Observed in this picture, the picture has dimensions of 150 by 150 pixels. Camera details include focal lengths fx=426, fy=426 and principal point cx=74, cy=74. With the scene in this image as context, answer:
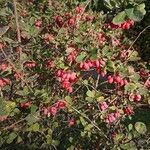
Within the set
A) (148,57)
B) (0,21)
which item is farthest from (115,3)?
(148,57)

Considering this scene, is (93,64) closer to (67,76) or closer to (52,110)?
(67,76)

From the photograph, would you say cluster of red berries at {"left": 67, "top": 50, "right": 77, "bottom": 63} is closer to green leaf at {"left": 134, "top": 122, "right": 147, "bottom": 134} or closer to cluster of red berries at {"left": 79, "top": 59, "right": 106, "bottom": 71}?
cluster of red berries at {"left": 79, "top": 59, "right": 106, "bottom": 71}

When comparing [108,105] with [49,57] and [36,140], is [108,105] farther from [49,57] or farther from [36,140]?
[49,57]

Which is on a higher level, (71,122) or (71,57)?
(71,57)

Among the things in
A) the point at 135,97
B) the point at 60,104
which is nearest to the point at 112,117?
the point at 135,97

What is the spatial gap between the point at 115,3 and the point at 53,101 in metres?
1.28

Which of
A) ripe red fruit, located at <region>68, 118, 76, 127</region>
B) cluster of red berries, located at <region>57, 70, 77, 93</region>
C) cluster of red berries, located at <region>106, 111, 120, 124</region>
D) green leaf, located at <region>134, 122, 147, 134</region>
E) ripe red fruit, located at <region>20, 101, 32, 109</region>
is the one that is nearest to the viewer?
green leaf, located at <region>134, 122, 147, 134</region>

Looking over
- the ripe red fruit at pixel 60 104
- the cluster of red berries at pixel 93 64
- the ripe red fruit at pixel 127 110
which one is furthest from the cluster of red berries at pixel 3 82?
the ripe red fruit at pixel 127 110

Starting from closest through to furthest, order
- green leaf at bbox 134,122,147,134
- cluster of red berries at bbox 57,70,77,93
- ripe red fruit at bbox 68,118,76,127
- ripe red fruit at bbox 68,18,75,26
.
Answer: green leaf at bbox 134,122,147,134 → cluster of red berries at bbox 57,70,77,93 → ripe red fruit at bbox 68,118,76,127 → ripe red fruit at bbox 68,18,75,26

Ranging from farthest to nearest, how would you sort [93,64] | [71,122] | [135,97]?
[71,122] < [135,97] < [93,64]

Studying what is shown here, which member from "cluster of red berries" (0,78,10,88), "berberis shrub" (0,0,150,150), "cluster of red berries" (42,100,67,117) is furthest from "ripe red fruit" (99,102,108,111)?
"cluster of red berries" (0,78,10,88)

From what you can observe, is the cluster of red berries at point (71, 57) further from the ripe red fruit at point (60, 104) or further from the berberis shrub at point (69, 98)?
the ripe red fruit at point (60, 104)

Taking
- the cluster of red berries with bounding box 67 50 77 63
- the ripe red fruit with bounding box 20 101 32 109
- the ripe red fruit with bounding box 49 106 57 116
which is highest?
the cluster of red berries with bounding box 67 50 77 63

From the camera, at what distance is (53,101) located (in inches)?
120
